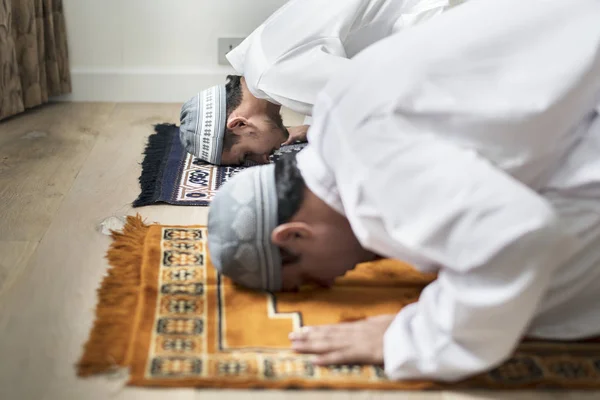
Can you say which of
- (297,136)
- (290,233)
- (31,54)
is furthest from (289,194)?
(31,54)

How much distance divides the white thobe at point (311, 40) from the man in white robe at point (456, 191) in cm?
75

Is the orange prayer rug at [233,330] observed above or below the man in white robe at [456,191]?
below

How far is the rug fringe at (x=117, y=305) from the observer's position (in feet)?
3.87

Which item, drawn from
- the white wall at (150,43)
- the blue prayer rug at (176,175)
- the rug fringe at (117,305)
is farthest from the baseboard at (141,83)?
the rug fringe at (117,305)

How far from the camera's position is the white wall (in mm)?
2816

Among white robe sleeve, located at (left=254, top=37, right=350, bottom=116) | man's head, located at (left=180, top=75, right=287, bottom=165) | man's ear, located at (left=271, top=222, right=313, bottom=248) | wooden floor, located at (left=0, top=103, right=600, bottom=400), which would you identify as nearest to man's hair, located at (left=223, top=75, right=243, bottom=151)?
man's head, located at (left=180, top=75, right=287, bottom=165)

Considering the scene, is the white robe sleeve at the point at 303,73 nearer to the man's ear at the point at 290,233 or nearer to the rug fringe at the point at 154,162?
the rug fringe at the point at 154,162

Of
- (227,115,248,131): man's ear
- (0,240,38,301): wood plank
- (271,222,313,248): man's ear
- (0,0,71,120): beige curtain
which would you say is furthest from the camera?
(0,0,71,120): beige curtain

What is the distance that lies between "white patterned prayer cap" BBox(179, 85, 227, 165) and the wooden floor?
19 centimetres

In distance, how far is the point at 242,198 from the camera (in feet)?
4.23

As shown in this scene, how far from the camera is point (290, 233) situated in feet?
4.14

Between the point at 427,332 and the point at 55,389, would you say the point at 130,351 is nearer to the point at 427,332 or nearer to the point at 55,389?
the point at 55,389

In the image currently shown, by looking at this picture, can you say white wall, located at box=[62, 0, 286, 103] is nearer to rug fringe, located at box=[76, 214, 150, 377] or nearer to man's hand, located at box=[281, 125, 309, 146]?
man's hand, located at box=[281, 125, 309, 146]

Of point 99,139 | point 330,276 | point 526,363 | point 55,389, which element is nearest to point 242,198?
point 330,276
